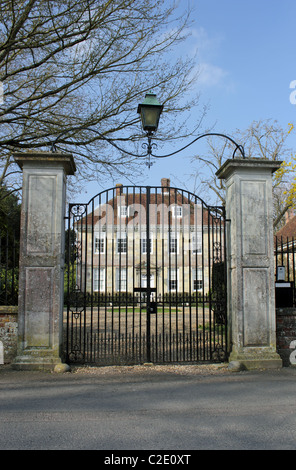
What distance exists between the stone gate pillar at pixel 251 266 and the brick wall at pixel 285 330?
13.5 inches

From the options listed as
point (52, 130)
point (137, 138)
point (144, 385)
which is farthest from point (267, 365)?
point (52, 130)

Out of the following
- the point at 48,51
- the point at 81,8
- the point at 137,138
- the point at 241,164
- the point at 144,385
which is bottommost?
the point at 144,385

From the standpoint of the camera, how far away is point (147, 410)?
4.60 metres

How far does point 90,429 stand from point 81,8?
849 cm

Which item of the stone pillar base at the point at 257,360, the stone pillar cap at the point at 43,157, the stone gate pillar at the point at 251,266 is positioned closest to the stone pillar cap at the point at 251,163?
the stone gate pillar at the point at 251,266

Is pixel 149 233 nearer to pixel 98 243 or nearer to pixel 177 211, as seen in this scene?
pixel 98 243

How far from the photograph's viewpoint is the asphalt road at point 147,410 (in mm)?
3600

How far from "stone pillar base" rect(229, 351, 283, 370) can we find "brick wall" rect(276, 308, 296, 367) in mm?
385

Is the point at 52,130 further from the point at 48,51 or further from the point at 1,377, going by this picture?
the point at 1,377

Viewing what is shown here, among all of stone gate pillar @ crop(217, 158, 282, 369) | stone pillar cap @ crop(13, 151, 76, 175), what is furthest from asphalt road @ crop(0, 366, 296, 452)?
stone pillar cap @ crop(13, 151, 76, 175)

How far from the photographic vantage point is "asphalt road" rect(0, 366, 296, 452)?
3.60 m

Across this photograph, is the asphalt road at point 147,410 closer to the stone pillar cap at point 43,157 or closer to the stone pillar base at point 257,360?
the stone pillar base at point 257,360

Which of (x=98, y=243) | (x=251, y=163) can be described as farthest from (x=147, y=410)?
(x=98, y=243)

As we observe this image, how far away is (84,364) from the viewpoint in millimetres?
7027
